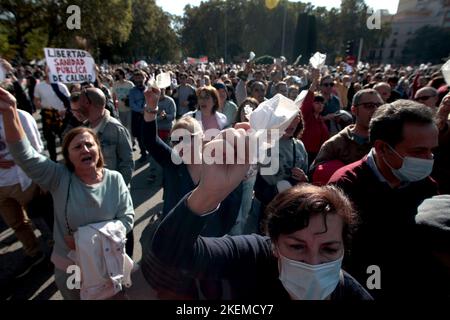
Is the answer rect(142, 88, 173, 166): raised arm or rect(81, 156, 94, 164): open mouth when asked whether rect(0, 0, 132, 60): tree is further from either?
rect(81, 156, 94, 164): open mouth

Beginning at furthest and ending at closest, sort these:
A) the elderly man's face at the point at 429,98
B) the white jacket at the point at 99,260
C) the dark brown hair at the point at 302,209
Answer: the elderly man's face at the point at 429,98 < the white jacket at the point at 99,260 < the dark brown hair at the point at 302,209

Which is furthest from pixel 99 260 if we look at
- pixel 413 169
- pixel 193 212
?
pixel 413 169

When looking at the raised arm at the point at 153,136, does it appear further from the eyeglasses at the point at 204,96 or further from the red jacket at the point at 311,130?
the red jacket at the point at 311,130

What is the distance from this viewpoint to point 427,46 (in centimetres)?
5925

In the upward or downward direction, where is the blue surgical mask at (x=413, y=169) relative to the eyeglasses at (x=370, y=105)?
downward

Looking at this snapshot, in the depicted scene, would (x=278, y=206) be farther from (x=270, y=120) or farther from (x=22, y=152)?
(x=22, y=152)

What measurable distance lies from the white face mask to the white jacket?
1151 millimetres

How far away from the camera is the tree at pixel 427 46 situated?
56.4 m

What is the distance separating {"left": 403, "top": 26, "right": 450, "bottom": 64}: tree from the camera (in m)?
56.4

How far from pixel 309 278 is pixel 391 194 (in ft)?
2.45

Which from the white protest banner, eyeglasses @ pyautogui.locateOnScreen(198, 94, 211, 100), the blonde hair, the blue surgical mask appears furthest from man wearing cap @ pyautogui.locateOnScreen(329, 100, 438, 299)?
the white protest banner

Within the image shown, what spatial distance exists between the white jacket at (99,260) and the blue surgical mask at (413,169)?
1.73 m

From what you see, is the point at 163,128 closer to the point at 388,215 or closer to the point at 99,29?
the point at 388,215

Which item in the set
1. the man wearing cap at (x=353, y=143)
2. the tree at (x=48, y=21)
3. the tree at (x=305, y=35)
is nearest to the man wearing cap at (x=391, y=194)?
the man wearing cap at (x=353, y=143)
